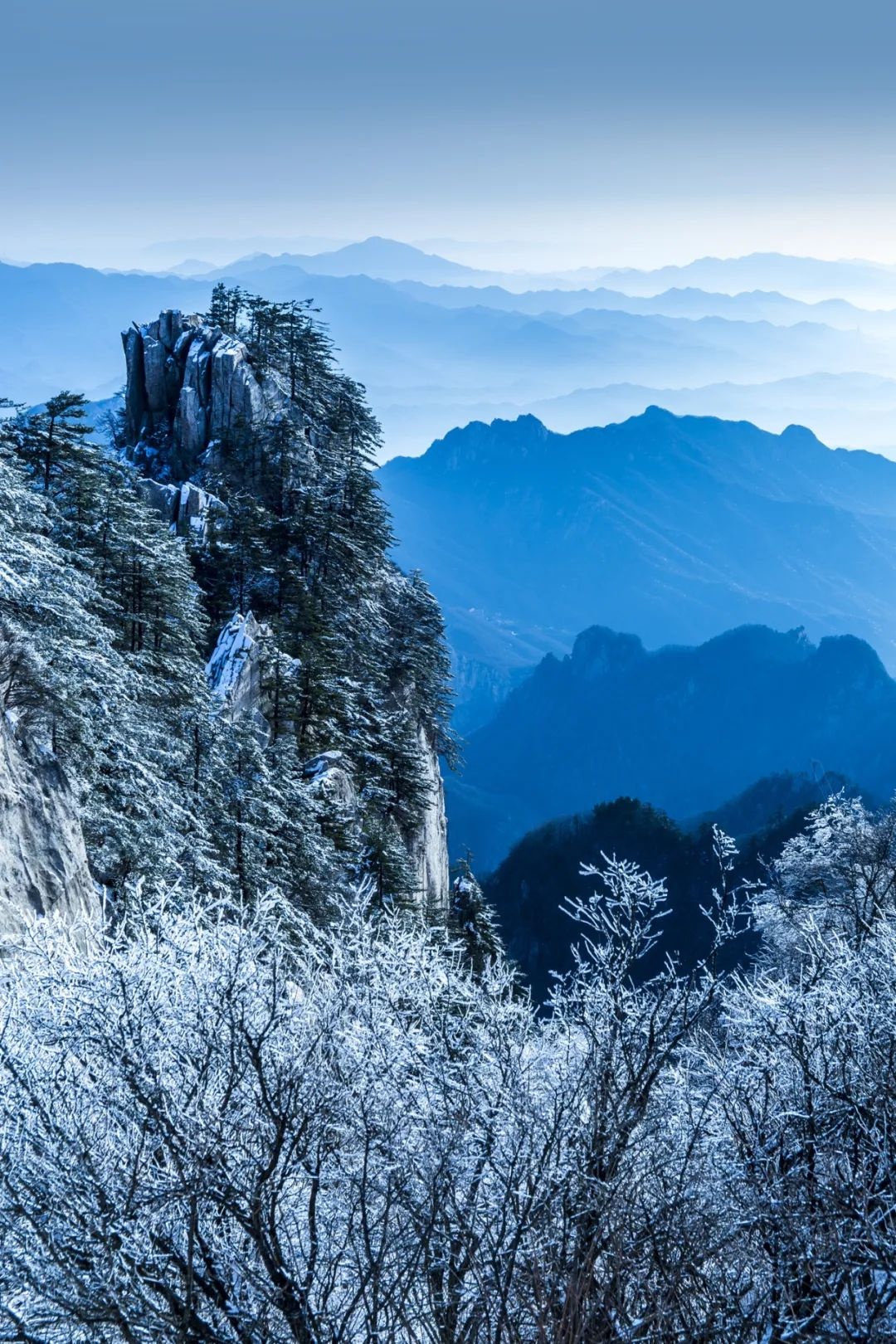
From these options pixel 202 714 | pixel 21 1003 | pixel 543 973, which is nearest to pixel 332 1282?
pixel 21 1003

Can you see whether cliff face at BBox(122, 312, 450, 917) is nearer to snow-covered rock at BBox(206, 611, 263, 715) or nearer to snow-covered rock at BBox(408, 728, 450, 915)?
snow-covered rock at BBox(408, 728, 450, 915)

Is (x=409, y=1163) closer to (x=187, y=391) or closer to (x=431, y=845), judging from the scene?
(x=431, y=845)

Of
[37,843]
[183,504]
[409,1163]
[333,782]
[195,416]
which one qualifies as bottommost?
[409,1163]

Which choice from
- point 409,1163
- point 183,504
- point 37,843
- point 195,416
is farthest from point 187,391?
point 409,1163

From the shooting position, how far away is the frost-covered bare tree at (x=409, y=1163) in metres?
10.6

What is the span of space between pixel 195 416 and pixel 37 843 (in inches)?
1478

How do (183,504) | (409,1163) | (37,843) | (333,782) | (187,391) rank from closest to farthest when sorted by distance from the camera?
(409,1163) → (37,843) → (333,782) → (183,504) → (187,391)

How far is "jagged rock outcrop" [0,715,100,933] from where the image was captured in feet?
65.4

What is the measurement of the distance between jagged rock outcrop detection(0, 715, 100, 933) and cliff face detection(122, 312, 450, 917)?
2439 cm

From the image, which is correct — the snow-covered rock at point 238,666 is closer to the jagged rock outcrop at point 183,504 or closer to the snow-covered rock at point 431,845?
the jagged rock outcrop at point 183,504

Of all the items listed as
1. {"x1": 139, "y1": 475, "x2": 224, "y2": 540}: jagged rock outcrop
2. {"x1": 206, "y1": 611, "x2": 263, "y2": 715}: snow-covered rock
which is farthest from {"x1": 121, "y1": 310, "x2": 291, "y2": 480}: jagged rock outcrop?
{"x1": 206, "y1": 611, "x2": 263, "y2": 715}: snow-covered rock

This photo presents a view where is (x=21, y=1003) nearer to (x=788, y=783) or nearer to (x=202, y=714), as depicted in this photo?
(x=202, y=714)

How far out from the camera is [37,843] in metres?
21.0

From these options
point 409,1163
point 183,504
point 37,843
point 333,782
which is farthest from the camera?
point 183,504
